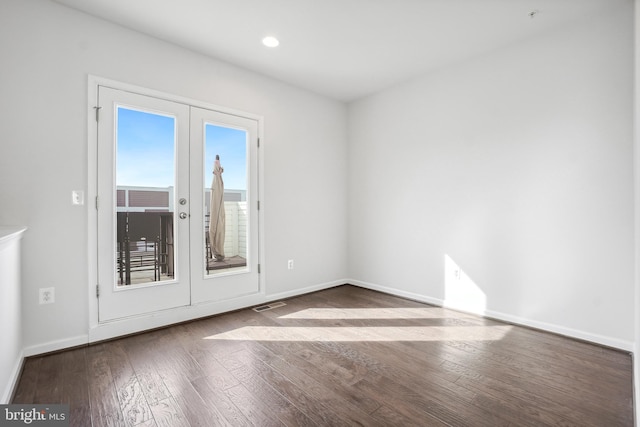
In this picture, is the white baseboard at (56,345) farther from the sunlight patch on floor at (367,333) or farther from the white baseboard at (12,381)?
the sunlight patch on floor at (367,333)

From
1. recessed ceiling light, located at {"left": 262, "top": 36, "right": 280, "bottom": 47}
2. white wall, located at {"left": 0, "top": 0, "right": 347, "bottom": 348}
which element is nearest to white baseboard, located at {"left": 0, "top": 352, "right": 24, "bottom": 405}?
white wall, located at {"left": 0, "top": 0, "right": 347, "bottom": 348}

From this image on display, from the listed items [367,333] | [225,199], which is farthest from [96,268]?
[367,333]

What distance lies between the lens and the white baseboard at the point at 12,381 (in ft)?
5.47

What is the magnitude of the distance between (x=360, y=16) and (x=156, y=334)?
10.8 ft

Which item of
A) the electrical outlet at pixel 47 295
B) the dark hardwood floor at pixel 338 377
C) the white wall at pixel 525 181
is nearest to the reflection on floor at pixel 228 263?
the dark hardwood floor at pixel 338 377

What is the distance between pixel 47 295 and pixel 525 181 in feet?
13.7

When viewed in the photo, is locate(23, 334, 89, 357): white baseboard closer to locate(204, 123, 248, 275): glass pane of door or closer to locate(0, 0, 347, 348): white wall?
locate(0, 0, 347, 348): white wall

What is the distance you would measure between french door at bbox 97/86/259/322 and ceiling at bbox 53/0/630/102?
0.64 m

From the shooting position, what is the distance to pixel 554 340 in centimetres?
261

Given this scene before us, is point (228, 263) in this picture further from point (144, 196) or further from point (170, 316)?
point (144, 196)

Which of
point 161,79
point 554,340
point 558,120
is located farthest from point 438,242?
point 161,79

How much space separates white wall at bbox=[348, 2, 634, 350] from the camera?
8.12ft

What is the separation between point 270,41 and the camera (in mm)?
2957

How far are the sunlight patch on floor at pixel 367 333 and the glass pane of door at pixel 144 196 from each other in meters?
0.90
